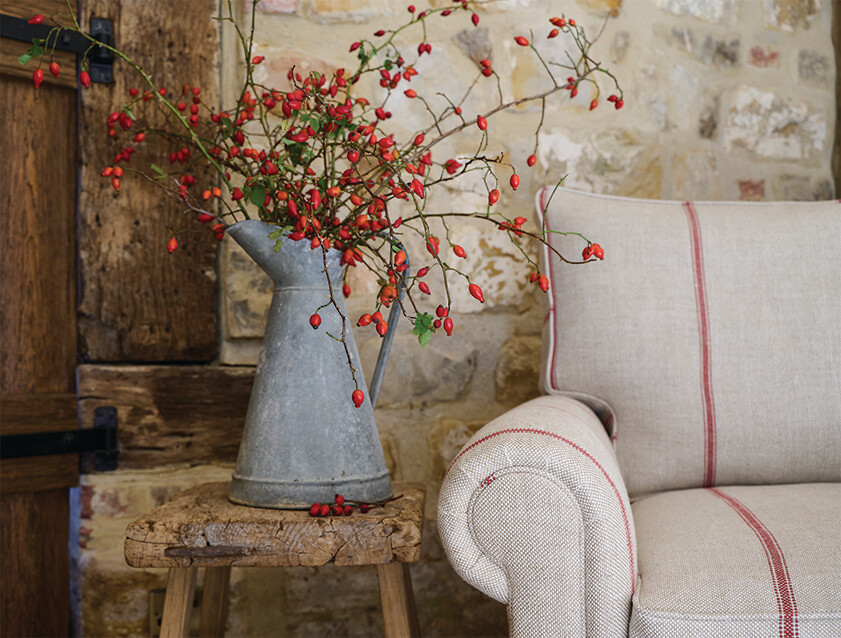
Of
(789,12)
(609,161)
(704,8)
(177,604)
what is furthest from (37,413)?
(789,12)

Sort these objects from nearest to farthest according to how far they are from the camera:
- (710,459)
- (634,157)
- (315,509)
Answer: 1. (315,509)
2. (710,459)
3. (634,157)

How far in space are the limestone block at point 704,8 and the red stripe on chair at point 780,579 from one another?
121 centimetres

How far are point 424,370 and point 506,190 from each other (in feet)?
1.39

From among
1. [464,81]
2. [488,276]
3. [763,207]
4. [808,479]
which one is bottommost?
[808,479]

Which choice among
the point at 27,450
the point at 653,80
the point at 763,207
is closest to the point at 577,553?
the point at 763,207

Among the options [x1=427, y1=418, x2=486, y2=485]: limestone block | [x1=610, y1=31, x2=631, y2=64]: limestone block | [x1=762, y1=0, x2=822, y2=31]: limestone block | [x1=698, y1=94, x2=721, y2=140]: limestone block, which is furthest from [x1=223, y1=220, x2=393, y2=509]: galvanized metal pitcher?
[x1=762, y1=0, x2=822, y2=31]: limestone block

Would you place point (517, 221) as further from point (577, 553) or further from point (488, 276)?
point (488, 276)

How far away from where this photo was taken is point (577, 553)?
29.8 inches

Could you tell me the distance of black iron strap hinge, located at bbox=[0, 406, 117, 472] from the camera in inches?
51.3

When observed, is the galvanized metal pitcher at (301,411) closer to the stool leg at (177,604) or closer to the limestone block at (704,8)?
the stool leg at (177,604)

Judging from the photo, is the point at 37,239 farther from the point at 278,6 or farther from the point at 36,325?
the point at 278,6

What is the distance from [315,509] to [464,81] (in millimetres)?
996

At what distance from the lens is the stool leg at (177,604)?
36.0 inches

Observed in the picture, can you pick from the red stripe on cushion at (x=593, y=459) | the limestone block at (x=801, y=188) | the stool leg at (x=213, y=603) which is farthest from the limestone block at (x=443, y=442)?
the limestone block at (x=801, y=188)
